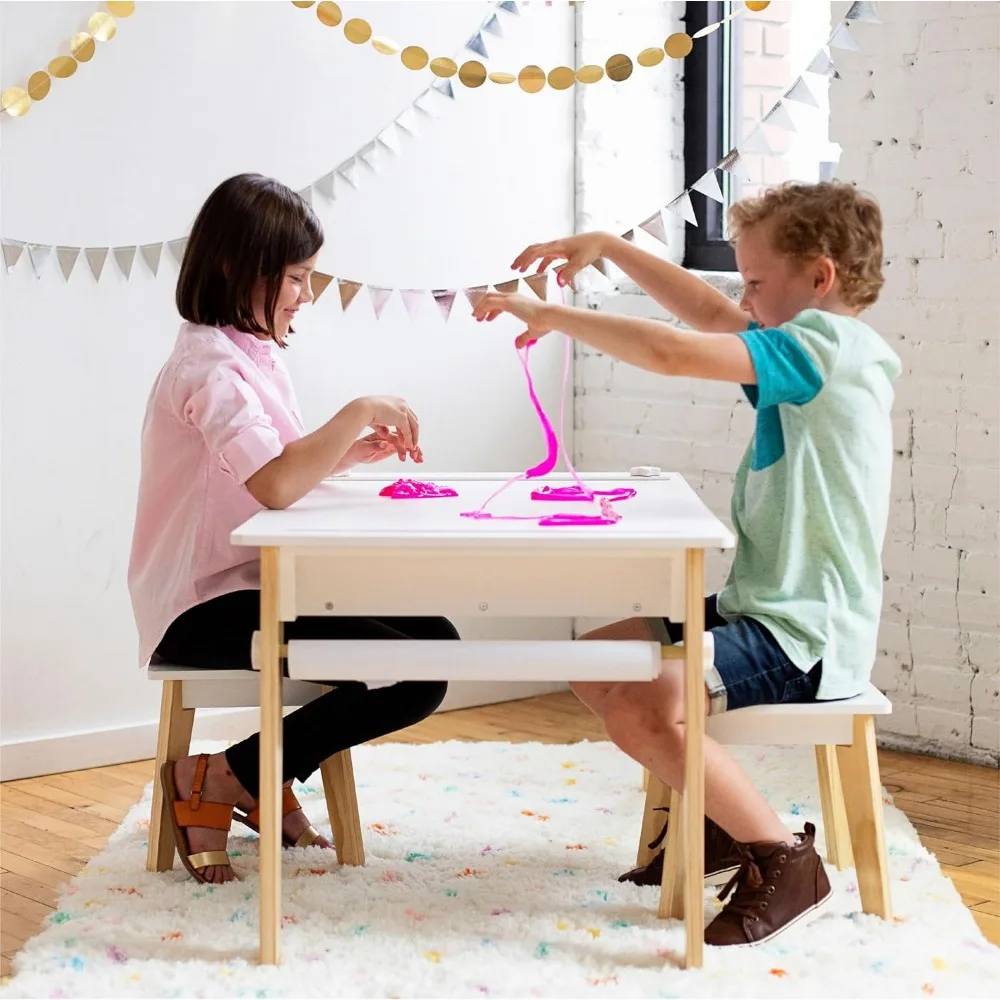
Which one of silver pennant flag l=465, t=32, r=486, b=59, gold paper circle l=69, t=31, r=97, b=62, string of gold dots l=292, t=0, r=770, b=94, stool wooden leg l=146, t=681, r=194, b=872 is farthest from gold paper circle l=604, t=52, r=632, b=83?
stool wooden leg l=146, t=681, r=194, b=872

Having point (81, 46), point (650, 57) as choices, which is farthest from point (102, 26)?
point (650, 57)

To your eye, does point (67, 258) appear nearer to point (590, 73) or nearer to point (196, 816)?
point (590, 73)

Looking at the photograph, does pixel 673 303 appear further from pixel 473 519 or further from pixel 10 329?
pixel 10 329

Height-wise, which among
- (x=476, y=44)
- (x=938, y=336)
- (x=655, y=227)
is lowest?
(x=938, y=336)

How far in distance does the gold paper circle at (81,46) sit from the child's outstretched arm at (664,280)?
1059 millimetres

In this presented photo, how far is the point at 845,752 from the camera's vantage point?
2002 millimetres

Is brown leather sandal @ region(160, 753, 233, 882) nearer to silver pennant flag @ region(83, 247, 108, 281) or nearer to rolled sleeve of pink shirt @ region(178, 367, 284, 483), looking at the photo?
rolled sleeve of pink shirt @ region(178, 367, 284, 483)

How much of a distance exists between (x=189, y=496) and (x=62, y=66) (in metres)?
1.09

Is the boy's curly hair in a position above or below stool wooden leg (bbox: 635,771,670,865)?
above

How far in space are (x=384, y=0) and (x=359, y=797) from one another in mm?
1722

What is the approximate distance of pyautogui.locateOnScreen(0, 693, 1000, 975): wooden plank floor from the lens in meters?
2.20

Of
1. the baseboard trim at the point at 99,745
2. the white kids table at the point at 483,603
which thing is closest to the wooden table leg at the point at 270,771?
the white kids table at the point at 483,603

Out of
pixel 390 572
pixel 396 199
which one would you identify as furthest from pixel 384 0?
pixel 390 572

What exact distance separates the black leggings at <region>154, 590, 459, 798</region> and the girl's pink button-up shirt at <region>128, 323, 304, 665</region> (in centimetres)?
3
